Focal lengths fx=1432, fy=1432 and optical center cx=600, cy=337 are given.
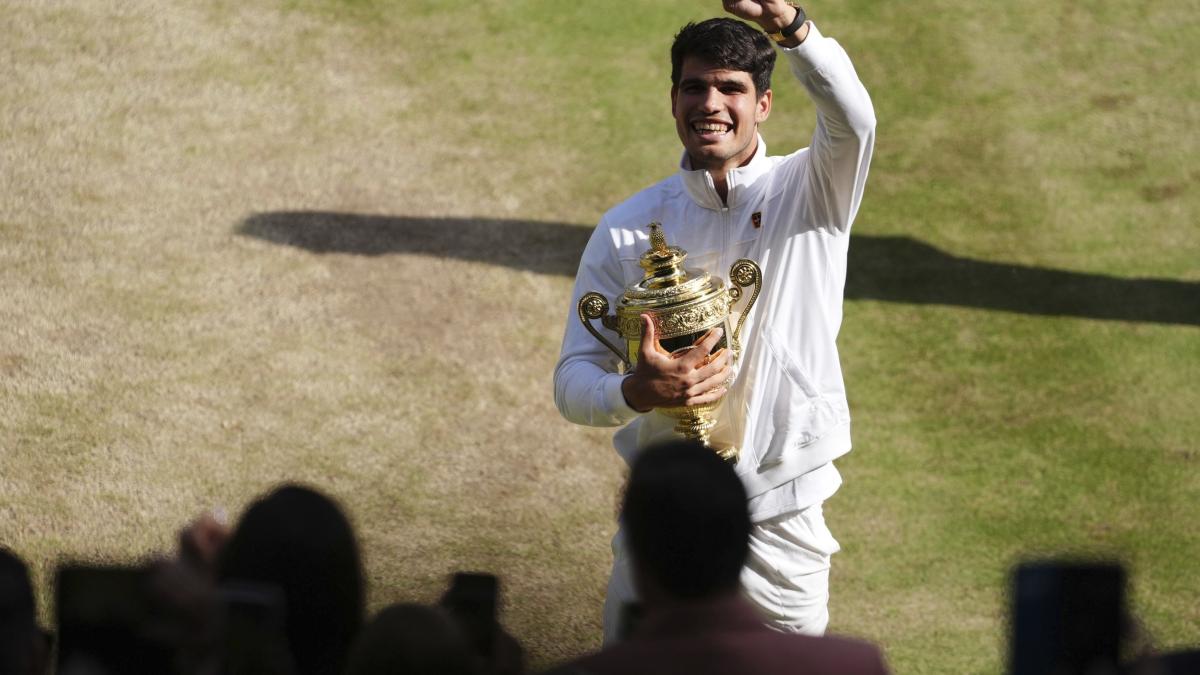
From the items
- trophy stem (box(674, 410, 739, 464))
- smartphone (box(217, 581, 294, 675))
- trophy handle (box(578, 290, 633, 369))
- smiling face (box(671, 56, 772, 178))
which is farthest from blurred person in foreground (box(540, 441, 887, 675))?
smiling face (box(671, 56, 772, 178))

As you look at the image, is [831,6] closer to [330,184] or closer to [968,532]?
[330,184]

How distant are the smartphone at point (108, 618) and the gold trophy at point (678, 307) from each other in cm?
145

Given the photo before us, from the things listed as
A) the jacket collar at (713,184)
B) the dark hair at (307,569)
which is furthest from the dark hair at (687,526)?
the jacket collar at (713,184)

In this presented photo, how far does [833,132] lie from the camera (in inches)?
138

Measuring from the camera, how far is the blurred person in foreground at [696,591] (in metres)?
2.21

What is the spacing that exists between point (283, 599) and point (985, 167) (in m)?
6.44

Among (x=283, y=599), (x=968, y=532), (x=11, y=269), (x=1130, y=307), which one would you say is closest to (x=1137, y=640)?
(x=283, y=599)

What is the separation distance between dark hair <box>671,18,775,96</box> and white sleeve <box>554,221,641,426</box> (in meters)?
0.52

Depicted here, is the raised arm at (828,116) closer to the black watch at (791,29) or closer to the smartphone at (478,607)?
the black watch at (791,29)

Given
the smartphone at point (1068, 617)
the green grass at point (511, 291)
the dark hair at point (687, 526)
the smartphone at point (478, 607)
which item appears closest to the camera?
the smartphone at point (1068, 617)

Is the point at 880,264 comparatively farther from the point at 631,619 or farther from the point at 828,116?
the point at 631,619

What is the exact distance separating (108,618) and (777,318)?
186cm

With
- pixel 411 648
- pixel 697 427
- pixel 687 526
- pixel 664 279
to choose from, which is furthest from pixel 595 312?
pixel 411 648

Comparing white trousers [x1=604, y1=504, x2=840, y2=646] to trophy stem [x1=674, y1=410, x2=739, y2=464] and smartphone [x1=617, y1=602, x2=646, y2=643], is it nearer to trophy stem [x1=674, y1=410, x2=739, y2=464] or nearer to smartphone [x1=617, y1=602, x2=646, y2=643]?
trophy stem [x1=674, y1=410, x2=739, y2=464]
